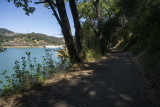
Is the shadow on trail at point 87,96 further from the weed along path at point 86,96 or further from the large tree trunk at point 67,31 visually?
the large tree trunk at point 67,31

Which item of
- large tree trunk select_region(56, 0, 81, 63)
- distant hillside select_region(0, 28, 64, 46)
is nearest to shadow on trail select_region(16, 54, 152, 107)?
distant hillside select_region(0, 28, 64, 46)

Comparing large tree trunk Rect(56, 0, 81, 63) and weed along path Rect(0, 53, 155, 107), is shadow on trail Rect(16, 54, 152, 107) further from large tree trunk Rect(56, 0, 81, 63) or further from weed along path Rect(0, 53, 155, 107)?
large tree trunk Rect(56, 0, 81, 63)

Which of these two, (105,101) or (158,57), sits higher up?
(158,57)

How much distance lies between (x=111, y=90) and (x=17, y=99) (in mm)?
2634

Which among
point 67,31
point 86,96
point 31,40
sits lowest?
point 86,96

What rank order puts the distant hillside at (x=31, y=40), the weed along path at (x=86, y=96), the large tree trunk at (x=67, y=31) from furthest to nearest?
the large tree trunk at (x=67, y=31), the distant hillside at (x=31, y=40), the weed along path at (x=86, y=96)

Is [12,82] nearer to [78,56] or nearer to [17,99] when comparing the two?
[17,99]

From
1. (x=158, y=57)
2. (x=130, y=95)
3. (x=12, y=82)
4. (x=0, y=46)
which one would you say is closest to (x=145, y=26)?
(x=158, y=57)

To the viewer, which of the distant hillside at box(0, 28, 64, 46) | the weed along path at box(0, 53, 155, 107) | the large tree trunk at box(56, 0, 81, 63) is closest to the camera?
the weed along path at box(0, 53, 155, 107)

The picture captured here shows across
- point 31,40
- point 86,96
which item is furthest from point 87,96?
point 31,40

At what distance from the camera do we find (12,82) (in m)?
3.38

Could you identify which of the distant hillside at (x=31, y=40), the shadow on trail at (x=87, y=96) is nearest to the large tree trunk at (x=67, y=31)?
the distant hillside at (x=31, y=40)

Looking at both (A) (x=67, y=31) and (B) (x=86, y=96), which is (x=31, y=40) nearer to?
(A) (x=67, y=31)

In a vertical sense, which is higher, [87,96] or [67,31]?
[67,31]
